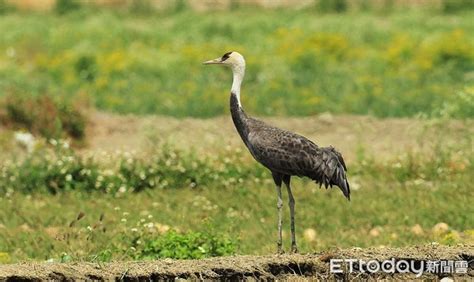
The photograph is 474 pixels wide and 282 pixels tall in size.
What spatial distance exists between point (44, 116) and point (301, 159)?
883 cm

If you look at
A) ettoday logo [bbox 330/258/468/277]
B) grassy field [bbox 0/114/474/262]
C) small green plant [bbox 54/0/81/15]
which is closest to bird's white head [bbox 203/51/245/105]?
grassy field [bbox 0/114/474/262]

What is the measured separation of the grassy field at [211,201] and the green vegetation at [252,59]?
1343 millimetres

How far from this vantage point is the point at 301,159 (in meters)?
10.1

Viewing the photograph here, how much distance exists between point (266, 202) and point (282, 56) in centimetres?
1355

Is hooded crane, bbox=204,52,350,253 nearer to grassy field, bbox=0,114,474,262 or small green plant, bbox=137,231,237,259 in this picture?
small green plant, bbox=137,231,237,259

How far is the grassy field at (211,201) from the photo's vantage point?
11377mm

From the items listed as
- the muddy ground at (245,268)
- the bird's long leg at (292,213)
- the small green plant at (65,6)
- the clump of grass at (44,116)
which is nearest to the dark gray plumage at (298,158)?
the bird's long leg at (292,213)

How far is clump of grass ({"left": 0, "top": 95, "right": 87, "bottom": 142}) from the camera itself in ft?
60.0

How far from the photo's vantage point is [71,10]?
121ft

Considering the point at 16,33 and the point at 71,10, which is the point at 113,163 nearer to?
the point at 16,33

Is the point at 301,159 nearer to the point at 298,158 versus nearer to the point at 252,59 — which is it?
the point at 298,158

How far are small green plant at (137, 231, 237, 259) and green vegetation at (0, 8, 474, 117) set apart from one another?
6092mm

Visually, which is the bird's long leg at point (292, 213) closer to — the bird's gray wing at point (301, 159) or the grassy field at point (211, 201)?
the bird's gray wing at point (301, 159)

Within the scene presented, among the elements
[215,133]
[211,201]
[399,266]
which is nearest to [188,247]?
[399,266]
